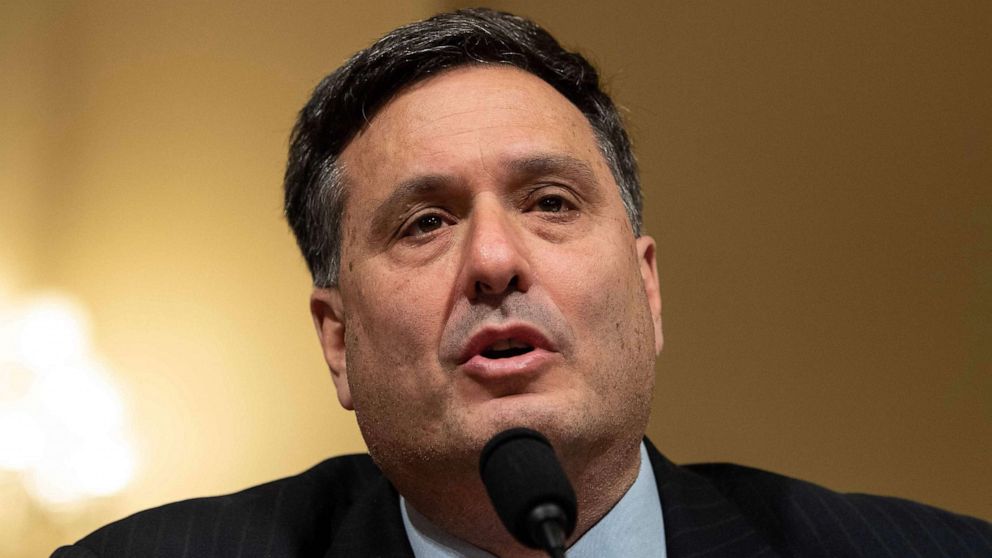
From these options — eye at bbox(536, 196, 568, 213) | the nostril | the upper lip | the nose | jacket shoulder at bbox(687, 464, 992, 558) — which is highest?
eye at bbox(536, 196, 568, 213)

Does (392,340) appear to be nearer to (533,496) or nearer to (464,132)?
(464,132)

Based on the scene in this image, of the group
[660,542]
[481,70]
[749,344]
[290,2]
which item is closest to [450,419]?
[660,542]

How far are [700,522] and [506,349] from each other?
44cm

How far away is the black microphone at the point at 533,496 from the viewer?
0.85 meters

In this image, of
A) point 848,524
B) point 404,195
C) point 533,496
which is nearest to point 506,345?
point 404,195

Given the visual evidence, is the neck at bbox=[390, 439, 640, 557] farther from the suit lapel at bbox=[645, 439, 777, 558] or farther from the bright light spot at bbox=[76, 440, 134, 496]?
the bright light spot at bbox=[76, 440, 134, 496]

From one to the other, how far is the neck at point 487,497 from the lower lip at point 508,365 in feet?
0.40

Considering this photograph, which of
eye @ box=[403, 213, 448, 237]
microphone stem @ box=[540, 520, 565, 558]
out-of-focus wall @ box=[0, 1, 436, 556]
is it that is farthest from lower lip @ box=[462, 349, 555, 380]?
out-of-focus wall @ box=[0, 1, 436, 556]

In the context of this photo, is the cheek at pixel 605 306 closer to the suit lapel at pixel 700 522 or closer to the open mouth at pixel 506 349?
the open mouth at pixel 506 349

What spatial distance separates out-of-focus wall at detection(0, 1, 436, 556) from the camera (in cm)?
222

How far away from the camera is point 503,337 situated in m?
1.21

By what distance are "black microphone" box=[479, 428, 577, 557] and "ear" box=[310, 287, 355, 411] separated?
0.62m

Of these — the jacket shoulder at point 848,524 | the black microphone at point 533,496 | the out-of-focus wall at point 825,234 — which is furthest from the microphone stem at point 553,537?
the out-of-focus wall at point 825,234

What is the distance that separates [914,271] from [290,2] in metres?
1.44
